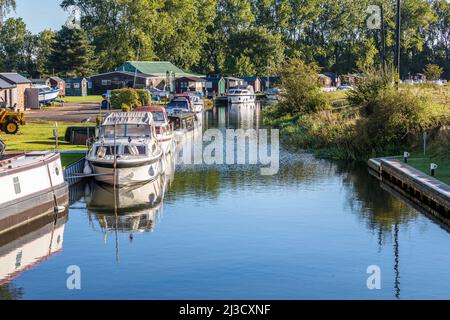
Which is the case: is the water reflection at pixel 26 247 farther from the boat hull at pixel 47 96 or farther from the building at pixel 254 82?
the building at pixel 254 82

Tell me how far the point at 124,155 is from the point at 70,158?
18.5 feet

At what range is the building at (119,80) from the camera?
12444cm

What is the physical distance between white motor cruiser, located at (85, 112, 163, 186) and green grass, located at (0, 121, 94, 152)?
5.93 metres

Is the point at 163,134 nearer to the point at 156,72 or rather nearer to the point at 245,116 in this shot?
the point at 245,116

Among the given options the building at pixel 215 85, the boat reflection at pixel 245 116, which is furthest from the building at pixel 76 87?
the building at pixel 215 85

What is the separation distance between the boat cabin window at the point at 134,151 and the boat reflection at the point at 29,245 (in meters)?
8.13

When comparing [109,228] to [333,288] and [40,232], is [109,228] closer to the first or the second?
[40,232]

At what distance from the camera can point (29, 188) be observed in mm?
31875

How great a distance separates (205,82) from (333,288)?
121 metres

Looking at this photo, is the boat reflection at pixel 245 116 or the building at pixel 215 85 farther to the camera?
the building at pixel 215 85

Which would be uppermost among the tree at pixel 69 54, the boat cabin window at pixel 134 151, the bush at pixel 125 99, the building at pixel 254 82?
the tree at pixel 69 54

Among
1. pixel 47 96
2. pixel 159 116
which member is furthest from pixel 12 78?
pixel 159 116
